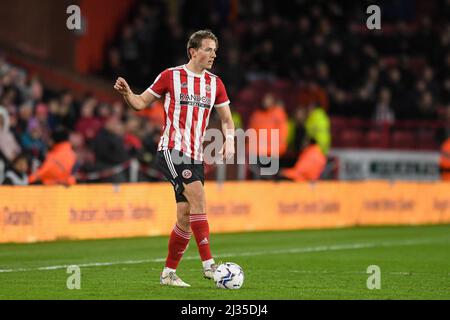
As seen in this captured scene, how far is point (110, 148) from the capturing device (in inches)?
836

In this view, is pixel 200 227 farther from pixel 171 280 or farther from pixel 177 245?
pixel 171 280

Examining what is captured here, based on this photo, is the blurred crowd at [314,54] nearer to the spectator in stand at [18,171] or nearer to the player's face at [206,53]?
the spectator in stand at [18,171]

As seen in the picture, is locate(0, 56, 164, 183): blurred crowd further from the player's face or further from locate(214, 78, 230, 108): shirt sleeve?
the player's face

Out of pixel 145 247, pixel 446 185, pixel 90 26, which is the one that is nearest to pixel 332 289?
pixel 145 247

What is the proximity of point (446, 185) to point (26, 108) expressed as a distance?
365 inches

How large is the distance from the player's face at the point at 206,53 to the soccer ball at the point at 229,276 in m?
1.94

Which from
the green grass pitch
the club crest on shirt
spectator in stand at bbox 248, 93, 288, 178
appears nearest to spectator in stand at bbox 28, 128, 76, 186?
the green grass pitch

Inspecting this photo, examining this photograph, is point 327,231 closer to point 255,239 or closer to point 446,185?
point 255,239

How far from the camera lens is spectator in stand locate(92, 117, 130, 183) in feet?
69.7

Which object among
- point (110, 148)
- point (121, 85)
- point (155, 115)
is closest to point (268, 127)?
point (155, 115)

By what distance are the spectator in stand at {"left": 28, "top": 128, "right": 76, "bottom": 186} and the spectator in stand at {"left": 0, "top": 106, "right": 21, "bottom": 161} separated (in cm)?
83

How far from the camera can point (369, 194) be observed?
23.8 m

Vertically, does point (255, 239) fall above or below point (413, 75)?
below

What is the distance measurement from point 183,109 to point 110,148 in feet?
32.6
